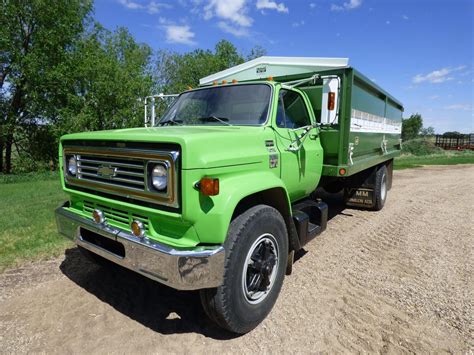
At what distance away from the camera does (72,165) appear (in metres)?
3.15

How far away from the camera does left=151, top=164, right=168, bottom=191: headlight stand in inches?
91.7

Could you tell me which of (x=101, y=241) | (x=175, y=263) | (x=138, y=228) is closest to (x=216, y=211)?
(x=175, y=263)

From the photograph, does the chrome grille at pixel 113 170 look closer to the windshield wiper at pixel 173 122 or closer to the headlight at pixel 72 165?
the headlight at pixel 72 165

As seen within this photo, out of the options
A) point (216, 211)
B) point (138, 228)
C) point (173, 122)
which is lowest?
point (138, 228)

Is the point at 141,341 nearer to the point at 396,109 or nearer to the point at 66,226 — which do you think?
the point at 66,226

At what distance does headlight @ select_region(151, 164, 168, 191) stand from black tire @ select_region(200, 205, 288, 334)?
A: 64 cm

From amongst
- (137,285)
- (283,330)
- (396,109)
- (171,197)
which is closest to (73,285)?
(137,285)

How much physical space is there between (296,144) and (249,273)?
62.0 inches

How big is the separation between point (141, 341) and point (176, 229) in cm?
101

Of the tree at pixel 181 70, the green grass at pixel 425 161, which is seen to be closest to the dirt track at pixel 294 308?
the green grass at pixel 425 161

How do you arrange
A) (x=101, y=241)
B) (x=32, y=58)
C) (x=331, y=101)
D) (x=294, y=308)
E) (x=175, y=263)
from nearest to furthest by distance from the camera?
(x=175, y=263), (x=101, y=241), (x=294, y=308), (x=331, y=101), (x=32, y=58)

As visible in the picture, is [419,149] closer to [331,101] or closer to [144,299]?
[331,101]

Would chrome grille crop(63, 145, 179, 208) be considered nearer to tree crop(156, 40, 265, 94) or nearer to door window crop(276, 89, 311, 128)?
door window crop(276, 89, 311, 128)

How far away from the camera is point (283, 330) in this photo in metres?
2.77
